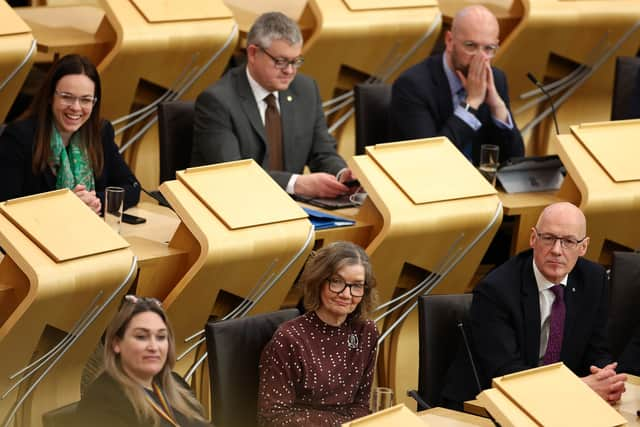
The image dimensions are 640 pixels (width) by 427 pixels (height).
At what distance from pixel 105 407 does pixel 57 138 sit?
103cm

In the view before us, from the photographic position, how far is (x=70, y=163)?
331 cm

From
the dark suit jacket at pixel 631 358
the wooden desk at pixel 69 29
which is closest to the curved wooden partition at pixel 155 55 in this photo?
the wooden desk at pixel 69 29

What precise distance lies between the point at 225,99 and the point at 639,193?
1.05 meters

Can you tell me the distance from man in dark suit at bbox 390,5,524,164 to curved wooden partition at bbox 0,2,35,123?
0.98m

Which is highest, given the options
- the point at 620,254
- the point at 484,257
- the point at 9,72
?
the point at 9,72

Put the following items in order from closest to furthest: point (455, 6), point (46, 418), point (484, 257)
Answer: point (46, 418) → point (484, 257) → point (455, 6)

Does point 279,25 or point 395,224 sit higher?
point 279,25

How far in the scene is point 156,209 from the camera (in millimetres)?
3432

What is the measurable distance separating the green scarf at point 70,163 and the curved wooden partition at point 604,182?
1164 millimetres

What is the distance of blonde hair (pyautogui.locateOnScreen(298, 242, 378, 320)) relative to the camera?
9.04ft

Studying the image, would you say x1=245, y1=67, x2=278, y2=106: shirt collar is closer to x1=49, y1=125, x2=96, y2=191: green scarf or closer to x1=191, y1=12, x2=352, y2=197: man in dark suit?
x1=191, y1=12, x2=352, y2=197: man in dark suit

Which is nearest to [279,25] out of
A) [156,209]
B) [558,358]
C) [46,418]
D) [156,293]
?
[156,209]

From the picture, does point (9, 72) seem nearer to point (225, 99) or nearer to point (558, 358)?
point (225, 99)

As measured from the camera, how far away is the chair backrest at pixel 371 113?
3.96 meters
